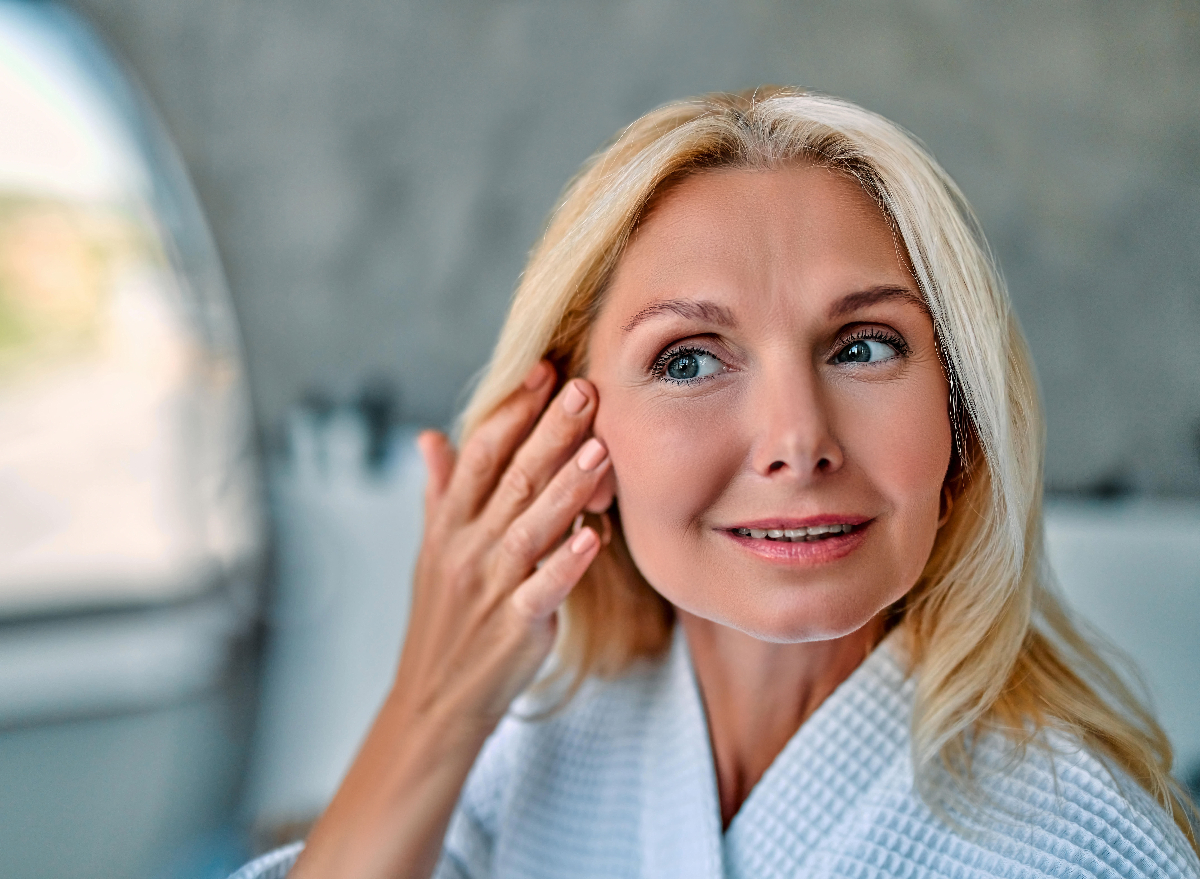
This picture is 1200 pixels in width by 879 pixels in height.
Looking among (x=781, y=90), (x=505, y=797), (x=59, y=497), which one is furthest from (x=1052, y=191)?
(x=59, y=497)

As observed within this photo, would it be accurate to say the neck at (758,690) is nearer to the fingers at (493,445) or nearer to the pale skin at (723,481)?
the pale skin at (723,481)

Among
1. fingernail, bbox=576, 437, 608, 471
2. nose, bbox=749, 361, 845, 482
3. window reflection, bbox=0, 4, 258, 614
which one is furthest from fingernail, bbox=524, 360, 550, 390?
window reflection, bbox=0, 4, 258, 614

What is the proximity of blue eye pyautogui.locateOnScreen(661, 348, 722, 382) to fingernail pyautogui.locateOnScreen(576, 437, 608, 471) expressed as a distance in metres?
0.10

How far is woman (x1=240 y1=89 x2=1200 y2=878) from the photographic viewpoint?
27.5 inches

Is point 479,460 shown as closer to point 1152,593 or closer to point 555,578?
point 555,578

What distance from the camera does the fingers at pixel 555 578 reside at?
84cm

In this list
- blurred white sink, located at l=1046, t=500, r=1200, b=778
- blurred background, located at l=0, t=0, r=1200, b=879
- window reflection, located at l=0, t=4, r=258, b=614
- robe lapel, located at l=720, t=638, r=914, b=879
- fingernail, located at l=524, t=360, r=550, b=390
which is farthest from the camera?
window reflection, located at l=0, t=4, r=258, b=614

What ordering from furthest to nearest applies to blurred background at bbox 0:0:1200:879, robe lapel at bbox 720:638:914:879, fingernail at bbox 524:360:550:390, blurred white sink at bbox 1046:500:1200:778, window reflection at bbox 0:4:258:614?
window reflection at bbox 0:4:258:614
blurred background at bbox 0:0:1200:879
blurred white sink at bbox 1046:500:1200:778
fingernail at bbox 524:360:550:390
robe lapel at bbox 720:638:914:879

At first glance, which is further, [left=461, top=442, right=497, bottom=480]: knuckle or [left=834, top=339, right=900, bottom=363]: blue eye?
[left=461, top=442, right=497, bottom=480]: knuckle

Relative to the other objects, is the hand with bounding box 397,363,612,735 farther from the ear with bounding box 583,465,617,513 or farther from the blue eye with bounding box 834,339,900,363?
Answer: the blue eye with bounding box 834,339,900,363

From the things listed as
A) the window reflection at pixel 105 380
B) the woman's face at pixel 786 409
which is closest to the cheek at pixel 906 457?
the woman's face at pixel 786 409

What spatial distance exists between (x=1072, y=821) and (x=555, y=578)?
0.46 meters

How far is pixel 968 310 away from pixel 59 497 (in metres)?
2.07

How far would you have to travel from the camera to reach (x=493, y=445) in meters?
0.90
